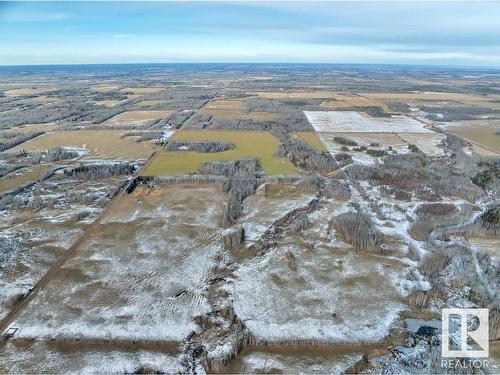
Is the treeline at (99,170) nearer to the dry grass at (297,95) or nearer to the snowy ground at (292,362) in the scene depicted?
the snowy ground at (292,362)

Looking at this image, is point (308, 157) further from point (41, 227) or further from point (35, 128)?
point (35, 128)

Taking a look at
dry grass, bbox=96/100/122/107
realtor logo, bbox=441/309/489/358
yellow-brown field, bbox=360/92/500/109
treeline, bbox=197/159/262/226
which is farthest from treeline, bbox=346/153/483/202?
dry grass, bbox=96/100/122/107

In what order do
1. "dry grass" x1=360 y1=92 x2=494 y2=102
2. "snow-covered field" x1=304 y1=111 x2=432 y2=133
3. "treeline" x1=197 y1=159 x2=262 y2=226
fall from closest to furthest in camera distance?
"treeline" x1=197 y1=159 x2=262 y2=226 → "snow-covered field" x1=304 y1=111 x2=432 y2=133 → "dry grass" x1=360 y1=92 x2=494 y2=102

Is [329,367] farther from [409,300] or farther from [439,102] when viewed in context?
[439,102]

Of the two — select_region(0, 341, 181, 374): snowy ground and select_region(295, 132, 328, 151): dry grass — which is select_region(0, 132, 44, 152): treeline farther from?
select_region(0, 341, 181, 374): snowy ground

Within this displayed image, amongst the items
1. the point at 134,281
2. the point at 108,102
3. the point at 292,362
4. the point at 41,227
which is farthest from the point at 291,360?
the point at 108,102
